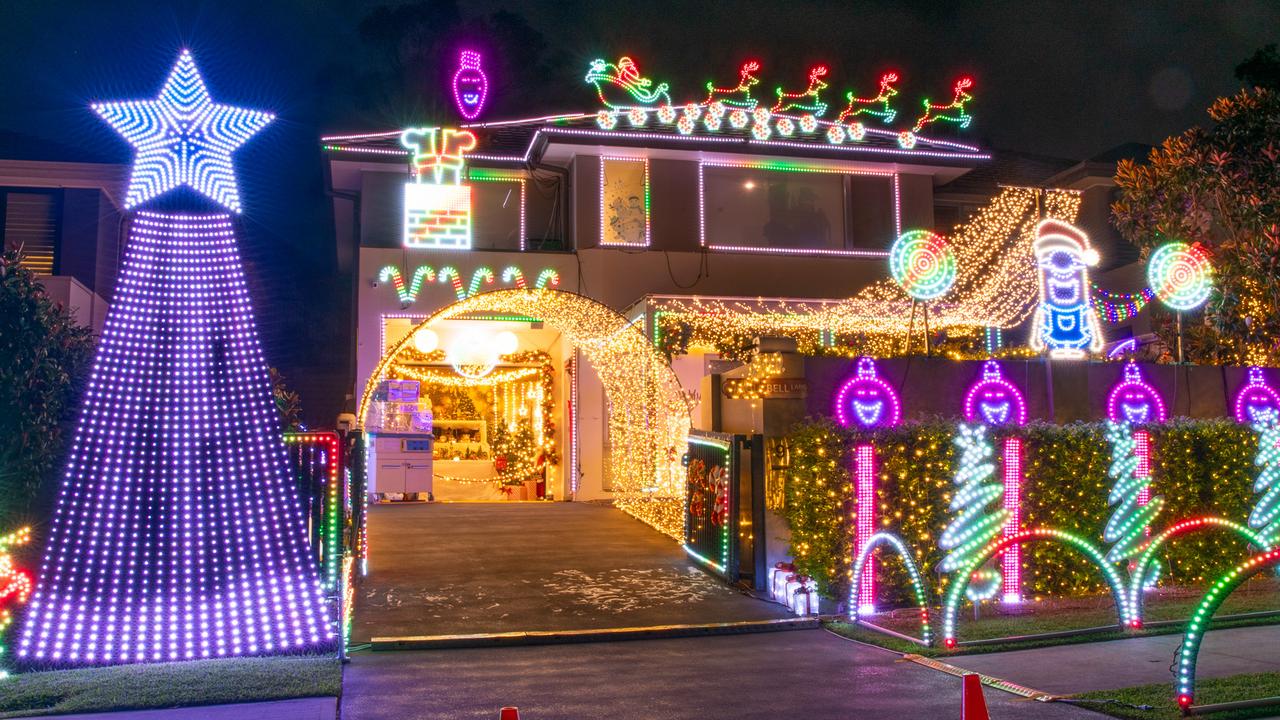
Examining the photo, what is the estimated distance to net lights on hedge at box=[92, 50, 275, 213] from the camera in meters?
7.95

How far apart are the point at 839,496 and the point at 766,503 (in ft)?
3.05

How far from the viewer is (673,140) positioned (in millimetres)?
18578

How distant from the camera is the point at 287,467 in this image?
810 cm

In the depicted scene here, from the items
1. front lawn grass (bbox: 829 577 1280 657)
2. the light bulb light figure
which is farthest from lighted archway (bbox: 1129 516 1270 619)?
the light bulb light figure

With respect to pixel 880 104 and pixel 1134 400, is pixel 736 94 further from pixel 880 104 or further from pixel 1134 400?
pixel 1134 400

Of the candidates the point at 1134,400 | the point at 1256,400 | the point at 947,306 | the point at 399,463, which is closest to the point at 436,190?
the point at 399,463

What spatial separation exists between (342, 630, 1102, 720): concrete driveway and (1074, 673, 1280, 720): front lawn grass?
24 cm

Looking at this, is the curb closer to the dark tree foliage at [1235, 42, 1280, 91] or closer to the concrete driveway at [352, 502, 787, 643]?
the concrete driveway at [352, 502, 787, 643]

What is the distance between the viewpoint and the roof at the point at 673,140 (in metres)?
18.3

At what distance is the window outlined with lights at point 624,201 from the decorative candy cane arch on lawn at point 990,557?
11.9m

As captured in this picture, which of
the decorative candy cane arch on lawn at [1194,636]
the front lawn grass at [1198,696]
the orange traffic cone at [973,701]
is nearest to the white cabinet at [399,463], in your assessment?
the front lawn grass at [1198,696]

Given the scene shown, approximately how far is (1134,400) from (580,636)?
24.2 feet

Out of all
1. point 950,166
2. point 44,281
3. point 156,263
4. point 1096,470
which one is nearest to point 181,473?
point 156,263

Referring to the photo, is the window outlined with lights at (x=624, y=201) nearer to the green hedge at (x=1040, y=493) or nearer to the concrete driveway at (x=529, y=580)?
the concrete driveway at (x=529, y=580)
